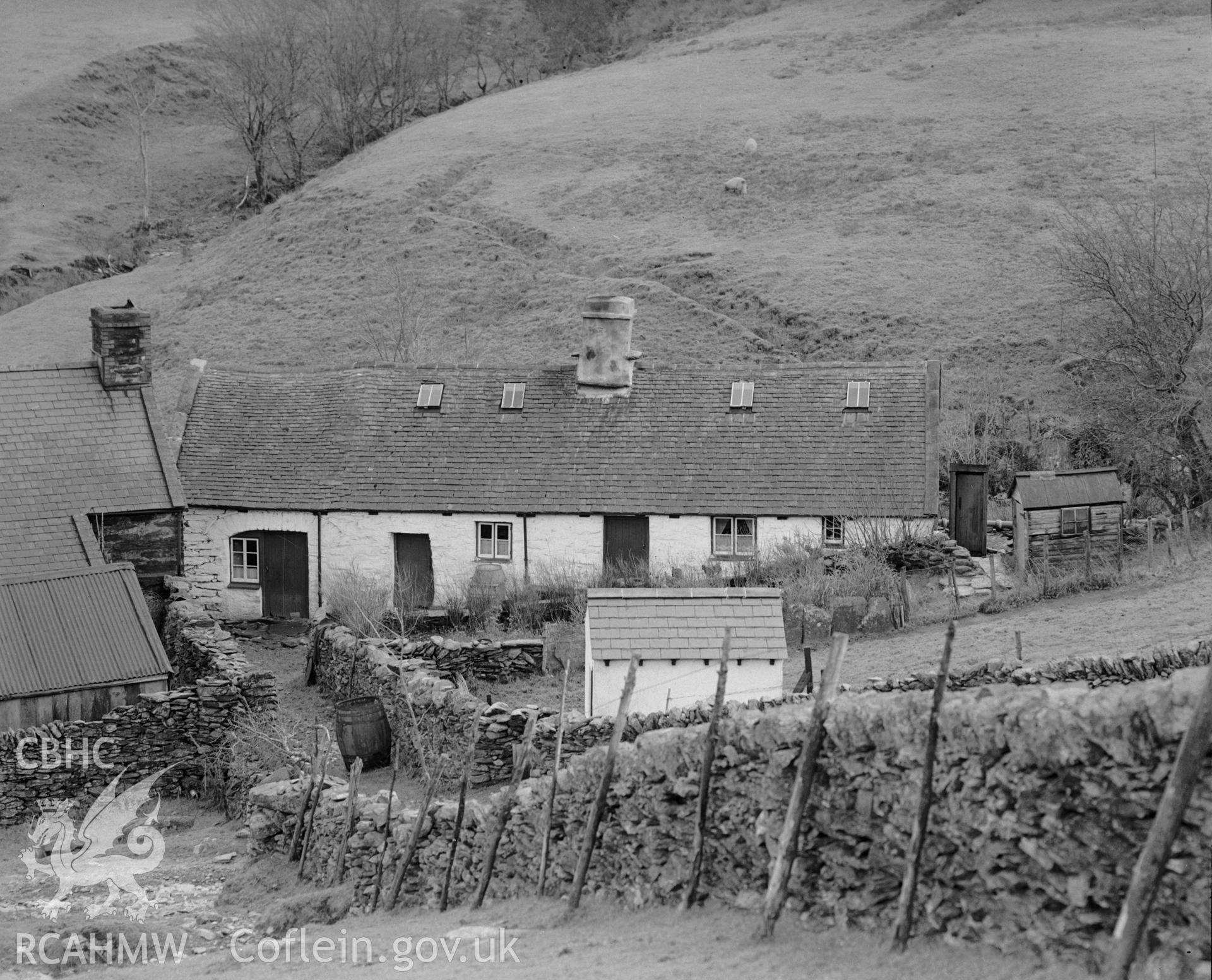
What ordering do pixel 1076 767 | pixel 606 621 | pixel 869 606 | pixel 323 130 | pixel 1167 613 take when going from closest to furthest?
1. pixel 1076 767
2. pixel 606 621
3. pixel 1167 613
4. pixel 869 606
5. pixel 323 130

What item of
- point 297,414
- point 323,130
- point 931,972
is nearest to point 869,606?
point 297,414

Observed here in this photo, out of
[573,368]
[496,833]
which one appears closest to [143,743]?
[496,833]

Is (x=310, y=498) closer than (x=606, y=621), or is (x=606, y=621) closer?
(x=606, y=621)

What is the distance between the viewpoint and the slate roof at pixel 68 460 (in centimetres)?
2692

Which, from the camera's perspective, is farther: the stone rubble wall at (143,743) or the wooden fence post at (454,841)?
the stone rubble wall at (143,743)

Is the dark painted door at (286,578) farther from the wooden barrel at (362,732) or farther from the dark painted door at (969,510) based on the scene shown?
the dark painted door at (969,510)

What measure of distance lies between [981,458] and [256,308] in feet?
105

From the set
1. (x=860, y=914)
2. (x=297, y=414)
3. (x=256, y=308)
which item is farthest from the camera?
(x=256, y=308)

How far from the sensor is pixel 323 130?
87938 mm

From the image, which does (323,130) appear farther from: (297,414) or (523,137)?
(297,414)

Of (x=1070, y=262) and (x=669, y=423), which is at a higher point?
(x=1070, y=262)

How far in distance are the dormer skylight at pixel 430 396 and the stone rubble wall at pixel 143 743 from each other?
1236 centimetres

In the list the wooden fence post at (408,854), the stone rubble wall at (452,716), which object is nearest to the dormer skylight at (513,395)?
the stone rubble wall at (452,716)

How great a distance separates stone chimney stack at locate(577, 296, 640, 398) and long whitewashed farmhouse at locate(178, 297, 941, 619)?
0.14 ft
